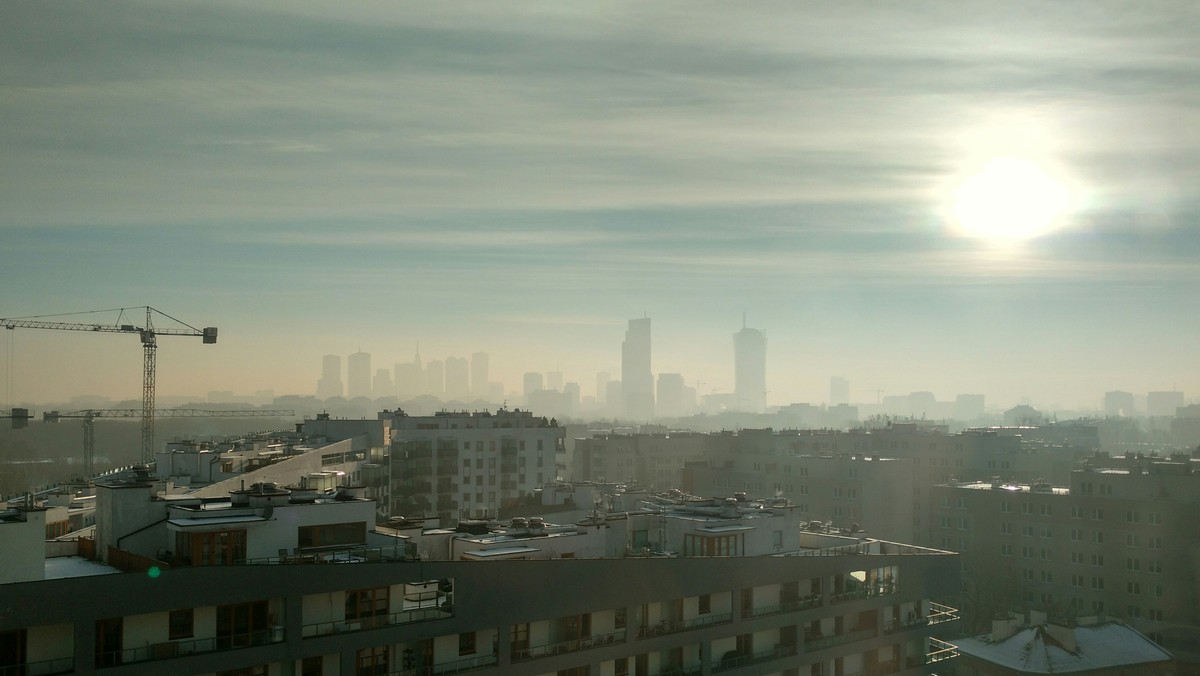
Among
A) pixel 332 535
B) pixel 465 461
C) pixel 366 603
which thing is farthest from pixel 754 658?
pixel 465 461

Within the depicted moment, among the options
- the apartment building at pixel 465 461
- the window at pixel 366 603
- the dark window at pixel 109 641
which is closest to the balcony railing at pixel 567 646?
the window at pixel 366 603

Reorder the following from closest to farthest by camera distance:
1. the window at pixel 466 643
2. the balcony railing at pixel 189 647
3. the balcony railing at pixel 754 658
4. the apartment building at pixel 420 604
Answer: the balcony railing at pixel 189 647 → the apartment building at pixel 420 604 → the window at pixel 466 643 → the balcony railing at pixel 754 658

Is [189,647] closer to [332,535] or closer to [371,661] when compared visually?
[371,661]

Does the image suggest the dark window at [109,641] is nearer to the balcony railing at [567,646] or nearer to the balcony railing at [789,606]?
the balcony railing at [567,646]

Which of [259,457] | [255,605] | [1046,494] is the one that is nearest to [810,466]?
[1046,494]

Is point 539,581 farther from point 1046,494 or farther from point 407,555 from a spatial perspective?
point 1046,494

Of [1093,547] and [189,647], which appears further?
[1093,547]
